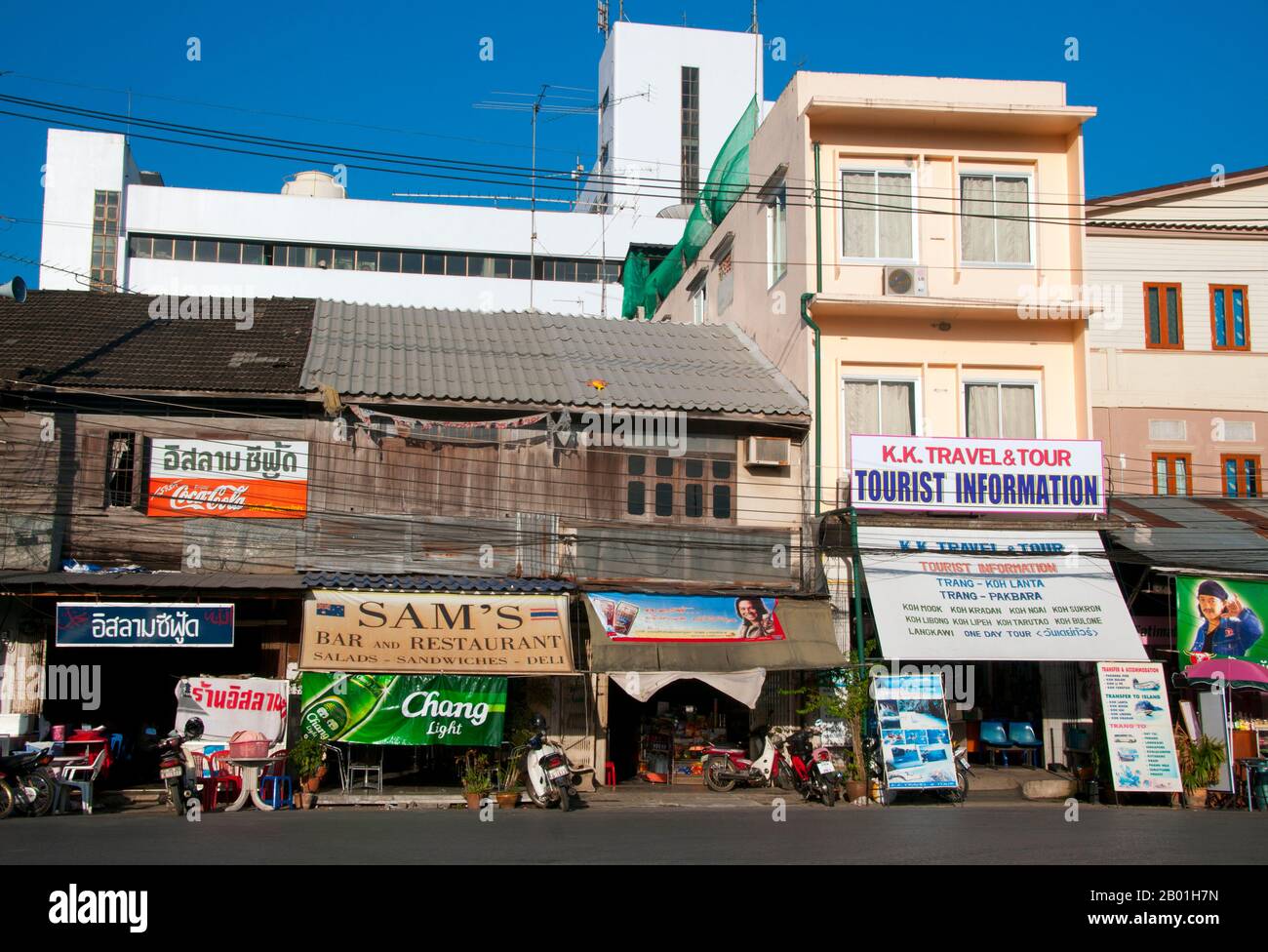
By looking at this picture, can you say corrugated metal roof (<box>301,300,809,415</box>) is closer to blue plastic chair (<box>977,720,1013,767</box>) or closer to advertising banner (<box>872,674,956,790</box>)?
advertising banner (<box>872,674,956,790</box>)

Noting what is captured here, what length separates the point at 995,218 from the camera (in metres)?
21.1

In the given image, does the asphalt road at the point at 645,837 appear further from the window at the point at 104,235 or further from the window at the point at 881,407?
the window at the point at 104,235

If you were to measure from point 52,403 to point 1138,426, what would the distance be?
18950 millimetres

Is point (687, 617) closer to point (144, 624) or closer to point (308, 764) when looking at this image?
point (308, 764)

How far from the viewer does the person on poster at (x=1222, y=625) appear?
19.3m

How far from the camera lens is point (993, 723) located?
2069 centimetres

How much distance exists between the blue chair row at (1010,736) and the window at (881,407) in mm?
4978

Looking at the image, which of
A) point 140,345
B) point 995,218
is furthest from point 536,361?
point 995,218

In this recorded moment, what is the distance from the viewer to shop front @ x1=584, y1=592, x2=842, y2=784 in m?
17.9

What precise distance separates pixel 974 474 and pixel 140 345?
13.1 m

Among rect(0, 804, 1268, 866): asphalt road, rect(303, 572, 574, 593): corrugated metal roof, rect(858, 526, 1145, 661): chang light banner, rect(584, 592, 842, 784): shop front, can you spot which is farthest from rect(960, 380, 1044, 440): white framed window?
rect(303, 572, 574, 593): corrugated metal roof

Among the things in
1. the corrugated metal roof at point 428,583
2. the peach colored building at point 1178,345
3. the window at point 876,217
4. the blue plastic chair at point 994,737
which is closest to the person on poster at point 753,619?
the corrugated metal roof at point 428,583

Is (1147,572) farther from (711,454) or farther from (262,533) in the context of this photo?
(262,533)
